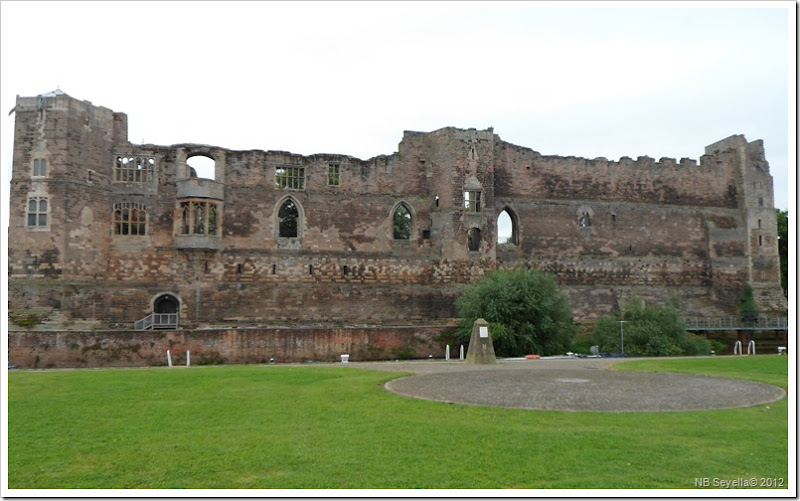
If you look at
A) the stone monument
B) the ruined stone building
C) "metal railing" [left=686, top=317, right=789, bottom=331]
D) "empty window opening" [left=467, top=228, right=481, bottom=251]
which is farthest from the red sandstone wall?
"metal railing" [left=686, top=317, right=789, bottom=331]

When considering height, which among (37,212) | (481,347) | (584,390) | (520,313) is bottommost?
(584,390)


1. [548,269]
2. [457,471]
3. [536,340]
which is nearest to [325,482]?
[457,471]

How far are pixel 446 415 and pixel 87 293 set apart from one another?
931 inches

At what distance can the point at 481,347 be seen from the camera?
22.0 m

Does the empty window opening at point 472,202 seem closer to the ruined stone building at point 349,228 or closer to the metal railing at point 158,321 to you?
the ruined stone building at point 349,228

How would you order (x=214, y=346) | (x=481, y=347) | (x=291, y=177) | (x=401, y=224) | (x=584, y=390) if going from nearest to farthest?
(x=584, y=390)
(x=481, y=347)
(x=214, y=346)
(x=291, y=177)
(x=401, y=224)

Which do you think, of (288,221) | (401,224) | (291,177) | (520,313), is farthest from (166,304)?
(401,224)

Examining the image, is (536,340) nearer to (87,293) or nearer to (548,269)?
(548,269)

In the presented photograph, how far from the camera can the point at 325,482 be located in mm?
7051

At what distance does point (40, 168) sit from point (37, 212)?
6.32 ft

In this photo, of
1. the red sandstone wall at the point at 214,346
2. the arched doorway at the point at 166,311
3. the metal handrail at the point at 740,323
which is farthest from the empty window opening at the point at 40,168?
the metal handrail at the point at 740,323

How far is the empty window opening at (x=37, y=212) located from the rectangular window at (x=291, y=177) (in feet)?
35.2

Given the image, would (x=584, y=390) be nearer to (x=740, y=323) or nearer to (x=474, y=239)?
(x=474, y=239)

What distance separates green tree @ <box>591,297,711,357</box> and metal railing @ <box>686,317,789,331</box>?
211 inches
